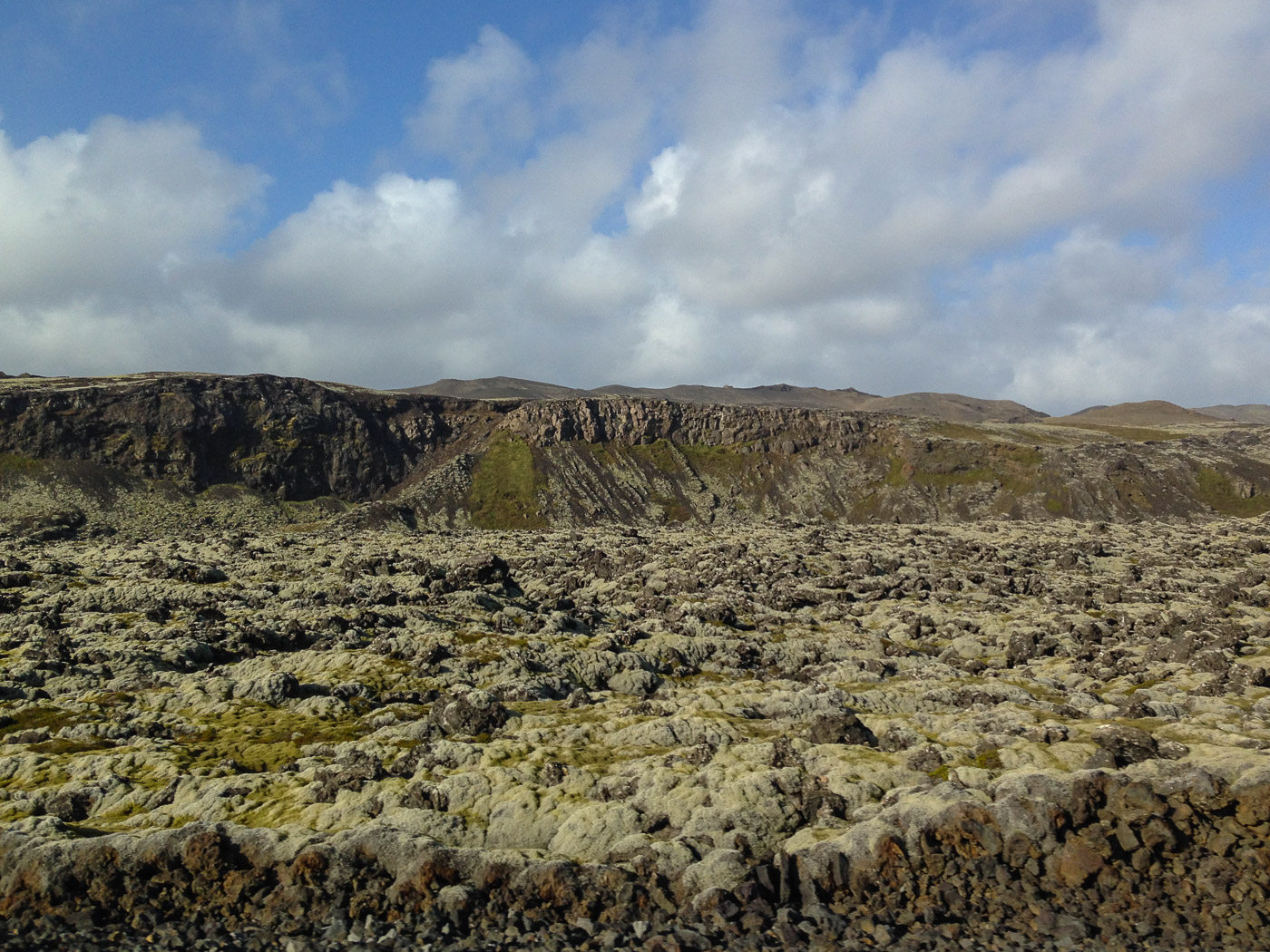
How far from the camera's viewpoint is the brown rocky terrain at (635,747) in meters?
19.5

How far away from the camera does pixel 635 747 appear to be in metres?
29.7

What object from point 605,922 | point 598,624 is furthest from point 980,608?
point 605,922

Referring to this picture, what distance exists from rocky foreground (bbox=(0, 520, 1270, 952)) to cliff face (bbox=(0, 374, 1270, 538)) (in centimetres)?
11014

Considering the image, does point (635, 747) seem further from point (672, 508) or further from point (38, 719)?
point (672, 508)

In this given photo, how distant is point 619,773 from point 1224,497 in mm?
179420

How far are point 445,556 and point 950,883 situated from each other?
68.0m

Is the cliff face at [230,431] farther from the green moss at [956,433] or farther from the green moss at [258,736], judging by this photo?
the green moss at [258,736]

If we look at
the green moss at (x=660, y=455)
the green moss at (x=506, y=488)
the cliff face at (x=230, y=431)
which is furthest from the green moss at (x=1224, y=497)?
the cliff face at (x=230, y=431)

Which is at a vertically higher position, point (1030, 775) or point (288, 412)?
point (288, 412)

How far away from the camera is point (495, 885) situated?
2036 cm

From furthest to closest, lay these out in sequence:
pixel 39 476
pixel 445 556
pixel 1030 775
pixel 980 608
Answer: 1. pixel 39 476
2. pixel 445 556
3. pixel 980 608
4. pixel 1030 775

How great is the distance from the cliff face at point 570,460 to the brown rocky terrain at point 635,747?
7188cm

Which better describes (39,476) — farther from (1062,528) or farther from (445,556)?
(1062,528)

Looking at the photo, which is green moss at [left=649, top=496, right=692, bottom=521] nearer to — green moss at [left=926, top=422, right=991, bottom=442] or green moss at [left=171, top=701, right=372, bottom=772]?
green moss at [left=926, top=422, right=991, bottom=442]
